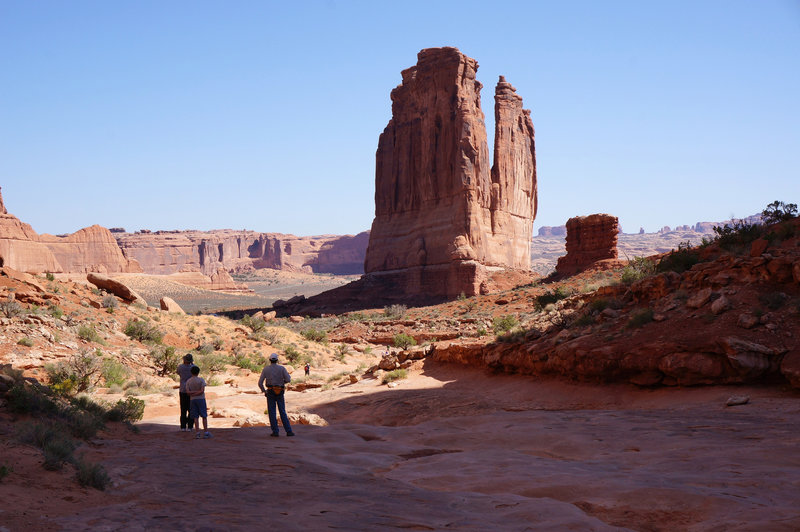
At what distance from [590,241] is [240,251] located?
131 m

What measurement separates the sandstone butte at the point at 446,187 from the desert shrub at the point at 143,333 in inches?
1194

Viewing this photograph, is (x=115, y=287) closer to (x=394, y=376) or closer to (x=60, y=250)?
(x=394, y=376)

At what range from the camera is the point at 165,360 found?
63.6 feet

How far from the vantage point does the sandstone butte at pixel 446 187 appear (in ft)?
172

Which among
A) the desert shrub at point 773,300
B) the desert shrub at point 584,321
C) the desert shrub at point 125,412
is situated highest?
the desert shrub at point 773,300

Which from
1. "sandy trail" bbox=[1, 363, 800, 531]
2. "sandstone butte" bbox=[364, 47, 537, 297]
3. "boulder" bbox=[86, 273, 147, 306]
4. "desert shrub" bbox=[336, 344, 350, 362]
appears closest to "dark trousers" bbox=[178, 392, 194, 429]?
"sandy trail" bbox=[1, 363, 800, 531]

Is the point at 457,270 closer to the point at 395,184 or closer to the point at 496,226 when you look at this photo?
the point at 496,226

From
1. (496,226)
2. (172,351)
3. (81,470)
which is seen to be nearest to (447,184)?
(496,226)

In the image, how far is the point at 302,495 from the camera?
16.5 feet

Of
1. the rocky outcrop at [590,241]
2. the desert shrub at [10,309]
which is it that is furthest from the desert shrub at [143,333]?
the rocky outcrop at [590,241]

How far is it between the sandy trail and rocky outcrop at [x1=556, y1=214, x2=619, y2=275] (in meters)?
30.3

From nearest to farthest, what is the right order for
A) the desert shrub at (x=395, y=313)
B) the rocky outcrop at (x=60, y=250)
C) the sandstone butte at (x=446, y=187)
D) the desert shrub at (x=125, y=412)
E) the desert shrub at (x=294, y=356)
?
the desert shrub at (x=125, y=412) < the desert shrub at (x=294, y=356) < the desert shrub at (x=395, y=313) < the sandstone butte at (x=446, y=187) < the rocky outcrop at (x=60, y=250)

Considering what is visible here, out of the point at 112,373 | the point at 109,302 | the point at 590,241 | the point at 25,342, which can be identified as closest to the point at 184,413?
the point at 112,373

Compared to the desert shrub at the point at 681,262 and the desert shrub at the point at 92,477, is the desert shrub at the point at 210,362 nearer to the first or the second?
the desert shrub at the point at 681,262
